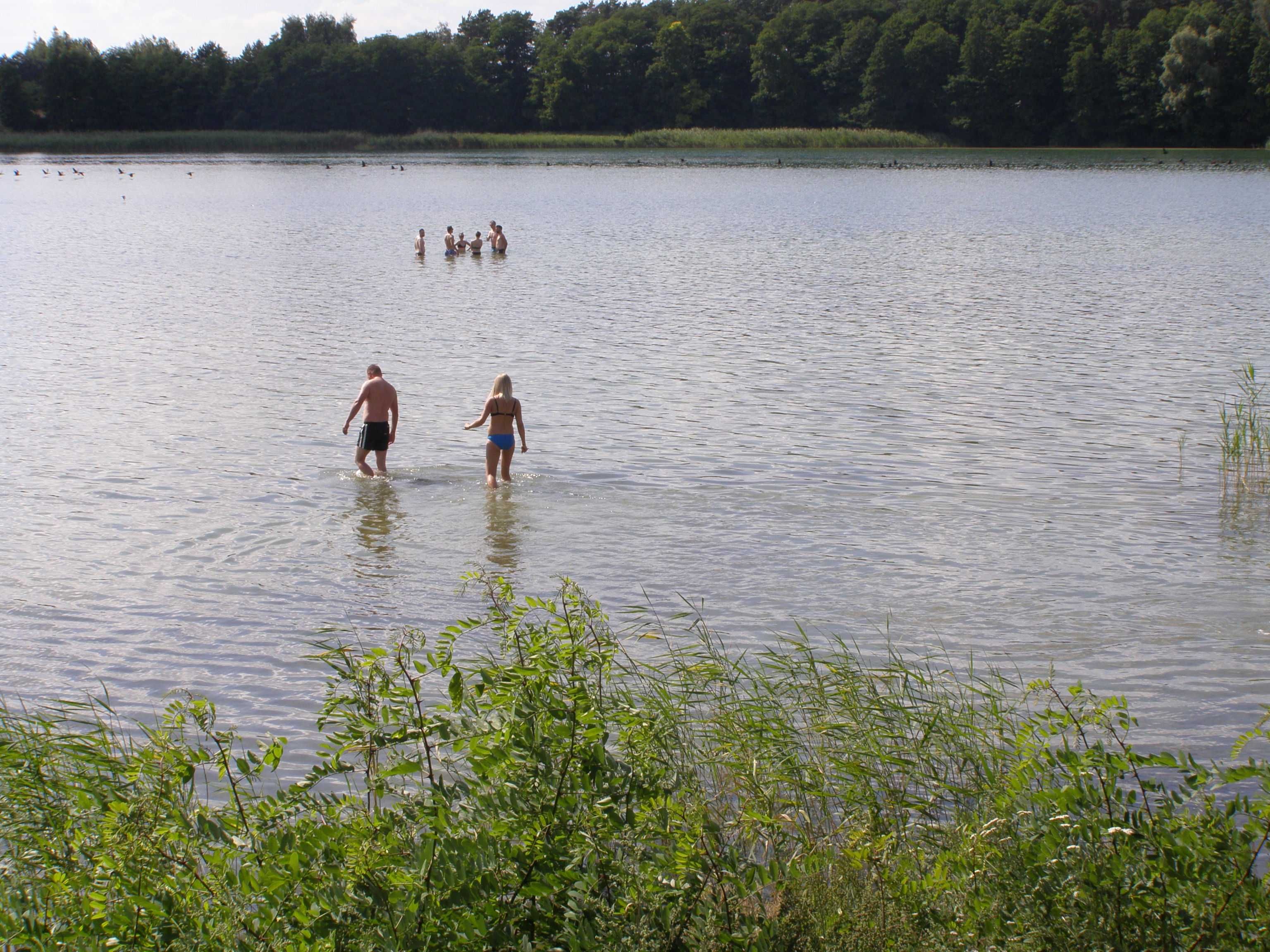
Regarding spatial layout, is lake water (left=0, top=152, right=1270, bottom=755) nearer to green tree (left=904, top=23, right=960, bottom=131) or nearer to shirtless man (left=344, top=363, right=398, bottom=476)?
shirtless man (left=344, top=363, right=398, bottom=476)

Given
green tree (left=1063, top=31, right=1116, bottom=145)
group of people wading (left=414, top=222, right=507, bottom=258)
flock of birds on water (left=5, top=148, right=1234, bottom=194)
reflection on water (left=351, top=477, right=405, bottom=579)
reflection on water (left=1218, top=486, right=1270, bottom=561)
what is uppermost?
green tree (left=1063, top=31, right=1116, bottom=145)

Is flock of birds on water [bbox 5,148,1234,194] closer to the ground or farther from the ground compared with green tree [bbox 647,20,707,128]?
closer to the ground

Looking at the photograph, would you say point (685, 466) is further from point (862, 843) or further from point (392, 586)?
point (862, 843)

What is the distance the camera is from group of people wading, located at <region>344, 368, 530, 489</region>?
12.0 metres

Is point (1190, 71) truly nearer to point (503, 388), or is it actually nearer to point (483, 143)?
point (483, 143)

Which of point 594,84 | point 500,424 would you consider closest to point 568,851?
point 500,424

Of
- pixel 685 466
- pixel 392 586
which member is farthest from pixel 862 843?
pixel 685 466

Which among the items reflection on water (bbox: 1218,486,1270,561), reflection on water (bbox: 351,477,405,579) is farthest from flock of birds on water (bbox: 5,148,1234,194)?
reflection on water (bbox: 1218,486,1270,561)

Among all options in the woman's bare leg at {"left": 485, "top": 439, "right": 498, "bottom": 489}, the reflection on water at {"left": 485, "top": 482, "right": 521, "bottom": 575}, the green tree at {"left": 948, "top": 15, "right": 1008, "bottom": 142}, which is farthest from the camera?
the green tree at {"left": 948, "top": 15, "right": 1008, "bottom": 142}

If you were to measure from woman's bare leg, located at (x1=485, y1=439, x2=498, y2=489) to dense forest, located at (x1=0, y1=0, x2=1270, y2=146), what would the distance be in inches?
3703

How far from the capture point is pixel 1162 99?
92938 millimetres

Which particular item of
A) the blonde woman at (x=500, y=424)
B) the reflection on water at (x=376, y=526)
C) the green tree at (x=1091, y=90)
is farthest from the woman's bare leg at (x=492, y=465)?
the green tree at (x=1091, y=90)

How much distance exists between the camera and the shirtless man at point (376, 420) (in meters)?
12.5

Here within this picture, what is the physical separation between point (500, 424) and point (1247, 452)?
7.85 meters
